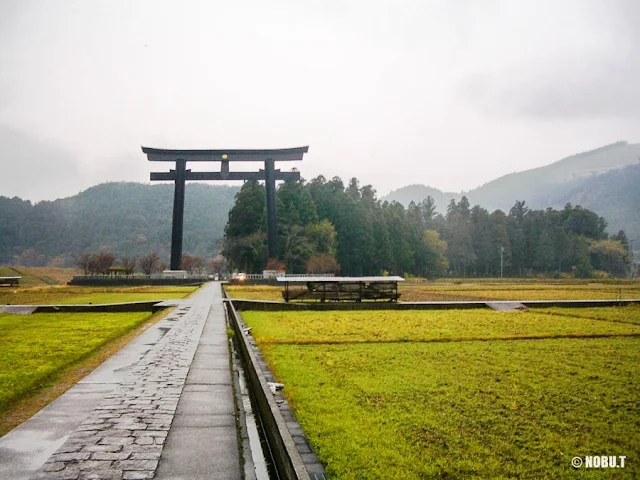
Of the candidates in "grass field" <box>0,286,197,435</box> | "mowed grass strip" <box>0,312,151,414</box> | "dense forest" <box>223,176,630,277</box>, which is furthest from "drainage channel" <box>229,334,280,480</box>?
"dense forest" <box>223,176,630,277</box>

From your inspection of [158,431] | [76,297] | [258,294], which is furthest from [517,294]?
[158,431]

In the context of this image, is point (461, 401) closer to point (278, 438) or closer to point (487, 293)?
point (278, 438)

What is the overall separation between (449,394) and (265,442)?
8.19 ft

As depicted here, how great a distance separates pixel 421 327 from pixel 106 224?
14492cm

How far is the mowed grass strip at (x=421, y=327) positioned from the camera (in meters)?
11.4

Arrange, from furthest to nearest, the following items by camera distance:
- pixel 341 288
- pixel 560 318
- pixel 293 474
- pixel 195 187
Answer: pixel 195 187
pixel 341 288
pixel 560 318
pixel 293 474

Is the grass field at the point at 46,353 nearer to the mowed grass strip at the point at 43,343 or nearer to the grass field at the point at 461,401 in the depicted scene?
the mowed grass strip at the point at 43,343

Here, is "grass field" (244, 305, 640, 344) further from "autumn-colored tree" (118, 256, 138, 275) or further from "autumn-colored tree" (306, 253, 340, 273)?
"autumn-colored tree" (306, 253, 340, 273)

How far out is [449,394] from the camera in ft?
19.5

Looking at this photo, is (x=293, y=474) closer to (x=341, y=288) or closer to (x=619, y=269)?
(x=341, y=288)

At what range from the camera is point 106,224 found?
142m

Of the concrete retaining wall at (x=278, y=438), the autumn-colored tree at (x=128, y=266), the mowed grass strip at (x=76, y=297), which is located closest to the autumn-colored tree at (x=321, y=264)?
the autumn-colored tree at (x=128, y=266)

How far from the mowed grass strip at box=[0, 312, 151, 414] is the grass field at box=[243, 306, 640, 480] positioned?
3379mm

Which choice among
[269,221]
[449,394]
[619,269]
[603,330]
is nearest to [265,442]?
[449,394]
